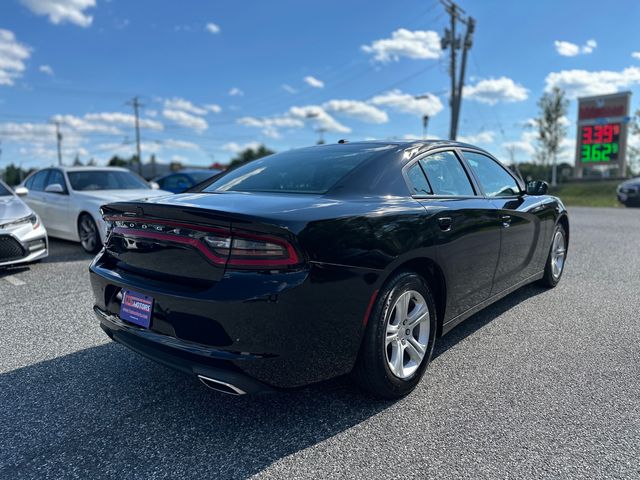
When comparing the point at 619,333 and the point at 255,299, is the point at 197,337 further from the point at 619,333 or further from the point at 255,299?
the point at 619,333

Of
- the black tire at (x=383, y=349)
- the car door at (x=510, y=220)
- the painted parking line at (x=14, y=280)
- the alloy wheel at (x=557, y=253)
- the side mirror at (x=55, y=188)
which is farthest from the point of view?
the side mirror at (x=55, y=188)

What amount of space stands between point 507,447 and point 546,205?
3.03 meters

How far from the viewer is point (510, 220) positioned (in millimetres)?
3770

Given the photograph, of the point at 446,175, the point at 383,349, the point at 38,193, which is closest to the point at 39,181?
the point at 38,193

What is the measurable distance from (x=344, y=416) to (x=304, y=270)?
2.99 feet

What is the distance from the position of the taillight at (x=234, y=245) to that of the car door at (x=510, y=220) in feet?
6.97

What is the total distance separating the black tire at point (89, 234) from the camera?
23.5 feet

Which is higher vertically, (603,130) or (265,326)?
(603,130)

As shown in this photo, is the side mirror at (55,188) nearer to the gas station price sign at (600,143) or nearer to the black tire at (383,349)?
the black tire at (383,349)

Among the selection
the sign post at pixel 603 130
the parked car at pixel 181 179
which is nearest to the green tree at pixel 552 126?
the sign post at pixel 603 130

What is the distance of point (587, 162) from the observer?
113ft

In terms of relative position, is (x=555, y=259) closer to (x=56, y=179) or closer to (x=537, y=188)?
(x=537, y=188)

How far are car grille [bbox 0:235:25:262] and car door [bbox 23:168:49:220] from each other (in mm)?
2754

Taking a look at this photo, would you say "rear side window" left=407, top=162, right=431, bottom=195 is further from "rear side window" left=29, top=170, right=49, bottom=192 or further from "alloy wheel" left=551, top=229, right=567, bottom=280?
"rear side window" left=29, top=170, right=49, bottom=192
